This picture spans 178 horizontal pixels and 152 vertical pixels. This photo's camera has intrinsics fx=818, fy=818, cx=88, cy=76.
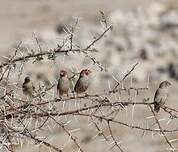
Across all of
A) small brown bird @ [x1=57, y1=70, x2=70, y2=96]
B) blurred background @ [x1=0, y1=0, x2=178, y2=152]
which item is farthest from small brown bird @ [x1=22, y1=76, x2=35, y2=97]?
blurred background @ [x1=0, y1=0, x2=178, y2=152]

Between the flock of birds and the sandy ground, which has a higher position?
the sandy ground

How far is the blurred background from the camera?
64.7 ft

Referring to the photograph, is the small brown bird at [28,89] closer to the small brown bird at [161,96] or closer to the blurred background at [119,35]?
the small brown bird at [161,96]

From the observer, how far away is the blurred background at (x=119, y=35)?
19.7 metres

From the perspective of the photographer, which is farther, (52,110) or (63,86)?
(63,86)

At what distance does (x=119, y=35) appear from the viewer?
2550 cm

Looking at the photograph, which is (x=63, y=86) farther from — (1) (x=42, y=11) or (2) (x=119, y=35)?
(1) (x=42, y=11)

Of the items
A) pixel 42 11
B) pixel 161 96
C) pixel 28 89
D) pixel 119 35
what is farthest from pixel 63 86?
pixel 42 11

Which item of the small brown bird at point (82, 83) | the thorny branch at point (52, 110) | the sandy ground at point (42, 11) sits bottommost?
the thorny branch at point (52, 110)

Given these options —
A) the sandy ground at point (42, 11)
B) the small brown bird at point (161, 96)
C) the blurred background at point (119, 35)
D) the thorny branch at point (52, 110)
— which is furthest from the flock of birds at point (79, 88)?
the sandy ground at point (42, 11)

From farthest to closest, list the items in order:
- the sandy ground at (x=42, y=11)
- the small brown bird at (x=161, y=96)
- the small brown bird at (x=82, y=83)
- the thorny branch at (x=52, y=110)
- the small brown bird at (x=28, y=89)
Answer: the sandy ground at (x=42, y=11)
the small brown bird at (x=82, y=83)
the small brown bird at (x=28, y=89)
the small brown bird at (x=161, y=96)
the thorny branch at (x=52, y=110)

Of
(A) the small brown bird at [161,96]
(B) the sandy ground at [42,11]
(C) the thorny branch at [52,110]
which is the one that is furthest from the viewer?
(B) the sandy ground at [42,11]

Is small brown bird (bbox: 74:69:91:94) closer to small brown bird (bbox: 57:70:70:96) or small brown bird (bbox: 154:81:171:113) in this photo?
small brown bird (bbox: 57:70:70:96)

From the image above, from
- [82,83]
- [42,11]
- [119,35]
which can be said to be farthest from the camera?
[42,11]
